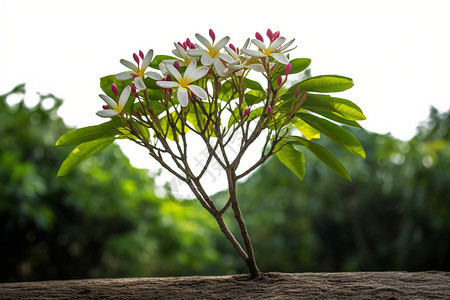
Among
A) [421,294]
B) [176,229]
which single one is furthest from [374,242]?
[421,294]

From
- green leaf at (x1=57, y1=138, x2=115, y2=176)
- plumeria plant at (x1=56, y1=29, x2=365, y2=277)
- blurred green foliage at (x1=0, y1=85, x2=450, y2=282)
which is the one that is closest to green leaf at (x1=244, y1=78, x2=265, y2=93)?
plumeria plant at (x1=56, y1=29, x2=365, y2=277)

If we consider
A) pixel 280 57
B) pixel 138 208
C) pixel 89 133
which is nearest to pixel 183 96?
pixel 280 57

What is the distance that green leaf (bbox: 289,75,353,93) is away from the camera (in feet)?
4.49

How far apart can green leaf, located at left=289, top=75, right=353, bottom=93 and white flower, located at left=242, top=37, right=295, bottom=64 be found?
14cm

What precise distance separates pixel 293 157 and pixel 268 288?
48 centimetres

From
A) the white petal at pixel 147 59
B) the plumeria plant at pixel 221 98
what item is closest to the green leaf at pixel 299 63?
the plumeria plant at pixel 221 98

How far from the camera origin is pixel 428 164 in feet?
18.6

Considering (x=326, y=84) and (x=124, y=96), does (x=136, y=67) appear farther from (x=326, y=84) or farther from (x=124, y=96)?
(x=326, y=84)

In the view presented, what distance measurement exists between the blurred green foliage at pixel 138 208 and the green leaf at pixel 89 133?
2.75 m

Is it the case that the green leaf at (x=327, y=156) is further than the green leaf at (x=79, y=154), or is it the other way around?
the green leaf at (x=79, y=154)

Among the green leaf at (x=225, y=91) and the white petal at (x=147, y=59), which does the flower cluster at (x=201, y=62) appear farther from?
Result: the green leaf at (x=225, y=91)

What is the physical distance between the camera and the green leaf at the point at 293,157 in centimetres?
162

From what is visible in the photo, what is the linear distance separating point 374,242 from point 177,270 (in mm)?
3993

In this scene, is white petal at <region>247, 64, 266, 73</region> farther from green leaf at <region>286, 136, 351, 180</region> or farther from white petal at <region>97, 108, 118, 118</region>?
white petal at <region>97, 108, 118, 118</region>
